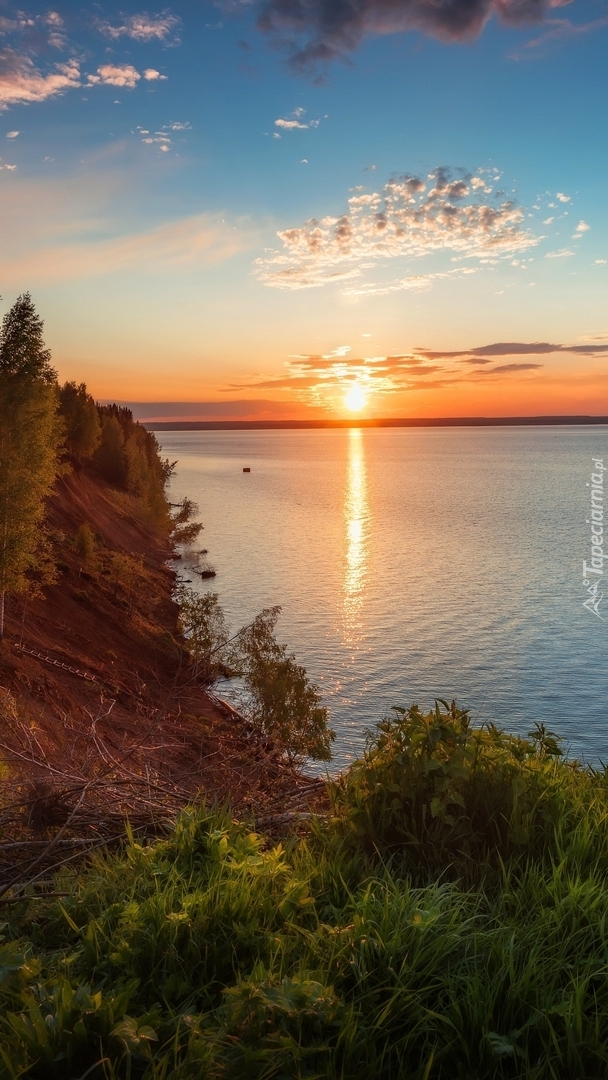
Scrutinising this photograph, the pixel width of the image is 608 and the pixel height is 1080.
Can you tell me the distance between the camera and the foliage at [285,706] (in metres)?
31.0

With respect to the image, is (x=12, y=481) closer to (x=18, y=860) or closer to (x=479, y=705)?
(x=479, y=705)

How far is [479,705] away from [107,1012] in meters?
36.8

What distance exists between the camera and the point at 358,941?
4.52 meters

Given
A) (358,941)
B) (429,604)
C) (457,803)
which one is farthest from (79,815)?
(429,604)

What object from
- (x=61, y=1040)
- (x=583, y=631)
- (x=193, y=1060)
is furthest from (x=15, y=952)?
(x=583, y=631)

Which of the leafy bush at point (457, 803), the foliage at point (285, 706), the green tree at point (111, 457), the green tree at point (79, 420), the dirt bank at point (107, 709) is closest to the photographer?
the leafy bush at point (457, 803)

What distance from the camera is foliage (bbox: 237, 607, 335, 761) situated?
102ft

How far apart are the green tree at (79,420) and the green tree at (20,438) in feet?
156

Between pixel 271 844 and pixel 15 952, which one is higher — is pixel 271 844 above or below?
below

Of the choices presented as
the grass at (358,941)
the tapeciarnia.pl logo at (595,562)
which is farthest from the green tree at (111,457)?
the grass at (358,941)

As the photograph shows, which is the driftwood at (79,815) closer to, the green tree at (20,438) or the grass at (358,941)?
the grass at (358,941)

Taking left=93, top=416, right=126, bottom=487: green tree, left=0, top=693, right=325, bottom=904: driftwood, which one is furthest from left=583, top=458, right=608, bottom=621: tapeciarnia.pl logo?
left=93, top=416, right=126, bottom=487: green tree

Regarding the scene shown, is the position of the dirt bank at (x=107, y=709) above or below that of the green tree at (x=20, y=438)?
below

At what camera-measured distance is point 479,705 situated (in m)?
38.6
